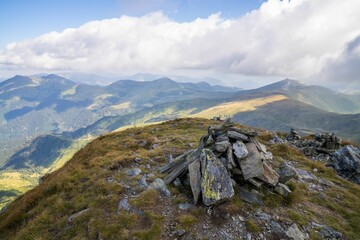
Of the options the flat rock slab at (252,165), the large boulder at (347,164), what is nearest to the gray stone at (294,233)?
the flat rock slab at (252,165)

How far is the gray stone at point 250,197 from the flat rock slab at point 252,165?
1003 millimetres

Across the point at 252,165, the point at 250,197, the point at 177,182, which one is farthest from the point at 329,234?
the point at 177,182

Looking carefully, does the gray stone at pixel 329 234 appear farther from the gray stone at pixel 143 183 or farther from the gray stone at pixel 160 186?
the gray stone at pixel 143 183

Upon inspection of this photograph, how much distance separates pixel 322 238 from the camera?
14.6 meters

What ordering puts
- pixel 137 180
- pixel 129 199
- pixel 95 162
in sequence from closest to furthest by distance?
pixel 129 199 → pixel 137 180 → pixel 95 162

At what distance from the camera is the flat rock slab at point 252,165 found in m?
17.6

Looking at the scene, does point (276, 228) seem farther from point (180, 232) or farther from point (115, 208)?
point (115, 208)

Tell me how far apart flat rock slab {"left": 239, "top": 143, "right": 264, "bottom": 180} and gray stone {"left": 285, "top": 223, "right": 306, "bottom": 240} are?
13.3 ft

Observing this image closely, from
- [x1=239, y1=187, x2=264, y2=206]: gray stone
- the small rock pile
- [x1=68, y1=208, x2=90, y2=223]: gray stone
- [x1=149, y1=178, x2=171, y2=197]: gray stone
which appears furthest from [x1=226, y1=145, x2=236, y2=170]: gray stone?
the small rock pile

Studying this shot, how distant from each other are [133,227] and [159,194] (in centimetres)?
360

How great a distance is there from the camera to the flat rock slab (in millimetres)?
17625

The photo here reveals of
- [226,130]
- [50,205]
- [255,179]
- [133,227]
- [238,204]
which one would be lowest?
[50,205]

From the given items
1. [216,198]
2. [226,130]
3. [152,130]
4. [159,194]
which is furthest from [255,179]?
[152,130]

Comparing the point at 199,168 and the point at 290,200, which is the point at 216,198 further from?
the point at 290,200
